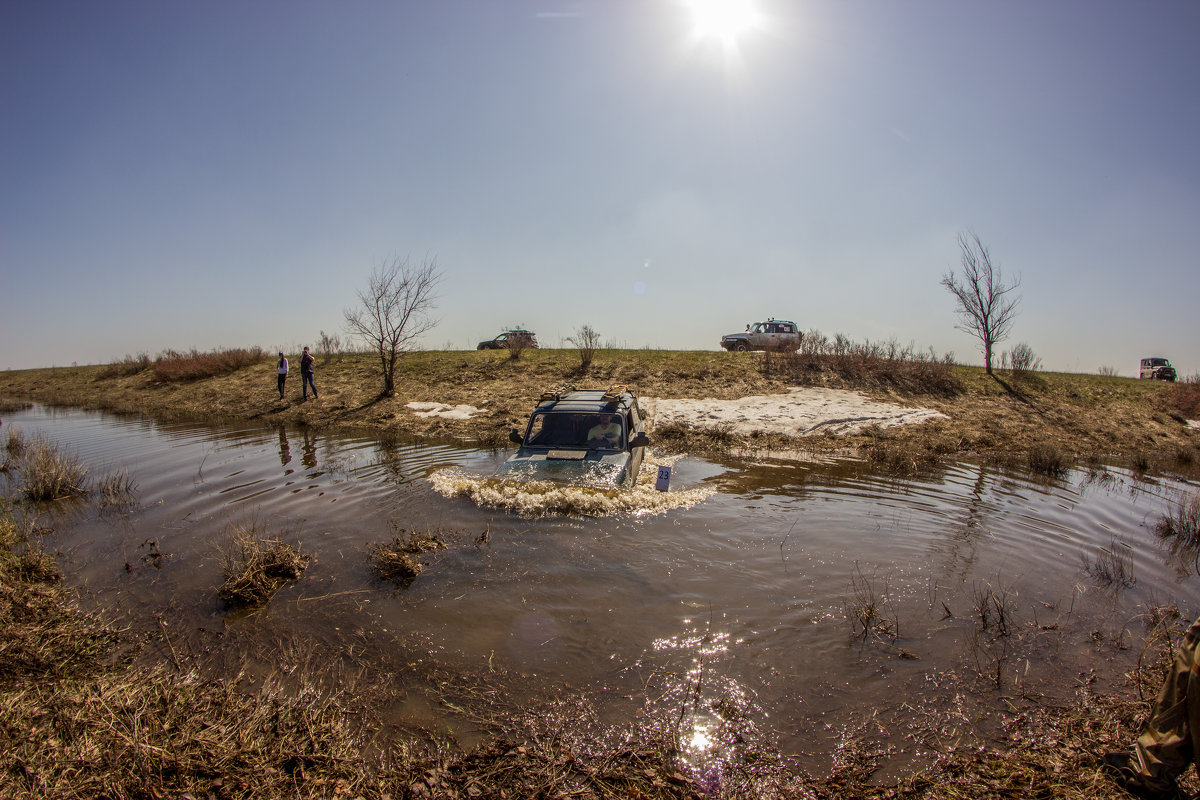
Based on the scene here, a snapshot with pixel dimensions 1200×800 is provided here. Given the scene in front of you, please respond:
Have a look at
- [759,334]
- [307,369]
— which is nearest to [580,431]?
[307,369]

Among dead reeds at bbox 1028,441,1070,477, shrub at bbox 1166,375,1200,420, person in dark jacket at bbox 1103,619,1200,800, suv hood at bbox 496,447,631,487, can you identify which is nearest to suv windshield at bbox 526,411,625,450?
suv hood at bbox 496,447,631,487

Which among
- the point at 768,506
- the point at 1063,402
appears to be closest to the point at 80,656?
the point at 768,506

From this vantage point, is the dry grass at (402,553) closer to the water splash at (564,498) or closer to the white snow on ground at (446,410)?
the water splash at (564,498)

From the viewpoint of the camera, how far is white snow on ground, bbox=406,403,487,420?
17.3m

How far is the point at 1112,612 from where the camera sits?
511cm

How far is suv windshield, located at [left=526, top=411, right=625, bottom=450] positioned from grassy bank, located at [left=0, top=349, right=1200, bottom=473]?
4961 millimetres

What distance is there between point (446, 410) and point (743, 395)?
986cm

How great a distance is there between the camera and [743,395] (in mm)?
18391

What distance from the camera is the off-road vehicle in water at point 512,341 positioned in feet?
82.6

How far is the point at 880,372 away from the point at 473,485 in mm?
17112

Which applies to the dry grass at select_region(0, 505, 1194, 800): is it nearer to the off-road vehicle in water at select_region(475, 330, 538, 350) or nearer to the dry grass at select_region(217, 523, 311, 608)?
the dry grass at select_region(217, 523, 311, 608)

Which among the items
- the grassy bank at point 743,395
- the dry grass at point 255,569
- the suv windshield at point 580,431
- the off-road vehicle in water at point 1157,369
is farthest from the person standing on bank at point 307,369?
the off-road vehicle in water at point 1157,369

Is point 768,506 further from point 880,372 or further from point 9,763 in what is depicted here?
point 880,372

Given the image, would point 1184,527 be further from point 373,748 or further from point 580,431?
point 373,748
